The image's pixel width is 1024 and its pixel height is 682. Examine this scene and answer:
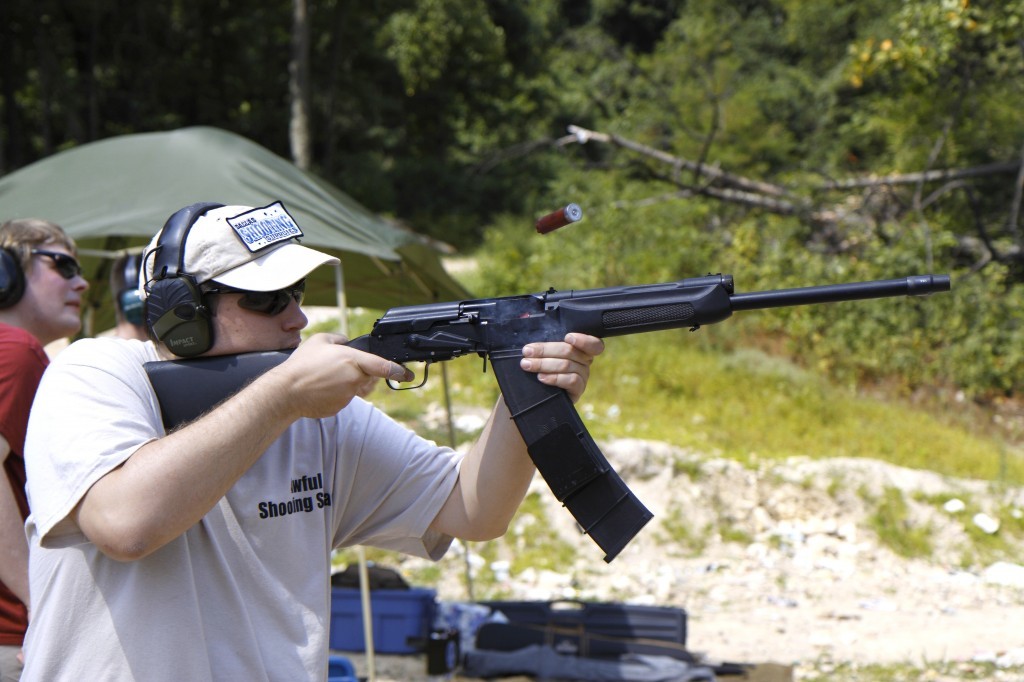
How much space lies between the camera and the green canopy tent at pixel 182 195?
565 cm

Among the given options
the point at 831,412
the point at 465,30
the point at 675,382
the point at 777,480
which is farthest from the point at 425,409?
the point at 465,30

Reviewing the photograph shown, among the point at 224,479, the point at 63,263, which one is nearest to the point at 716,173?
the point at 63,263

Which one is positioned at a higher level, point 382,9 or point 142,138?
point 382,9

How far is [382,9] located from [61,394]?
19.9 metres

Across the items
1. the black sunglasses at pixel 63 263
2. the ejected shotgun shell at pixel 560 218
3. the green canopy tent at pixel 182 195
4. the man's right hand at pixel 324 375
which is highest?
the green canopy tent at pixel 182 195

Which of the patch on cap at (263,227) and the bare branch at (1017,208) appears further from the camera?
the bare branch at (1017,208)

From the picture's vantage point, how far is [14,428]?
97.7 inches

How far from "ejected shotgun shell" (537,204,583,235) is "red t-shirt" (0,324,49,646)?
4.36 ft

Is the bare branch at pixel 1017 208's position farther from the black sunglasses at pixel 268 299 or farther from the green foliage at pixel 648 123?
the black sunglasses at pixel 268 299

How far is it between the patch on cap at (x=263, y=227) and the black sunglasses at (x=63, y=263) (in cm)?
129

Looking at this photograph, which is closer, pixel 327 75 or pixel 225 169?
pixel 225 169

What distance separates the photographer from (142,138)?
618 centimetres

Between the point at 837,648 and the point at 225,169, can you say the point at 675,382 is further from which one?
the point at 225,169

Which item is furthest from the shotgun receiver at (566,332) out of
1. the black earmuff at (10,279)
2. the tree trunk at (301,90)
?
the tree trunk at (301,90)
